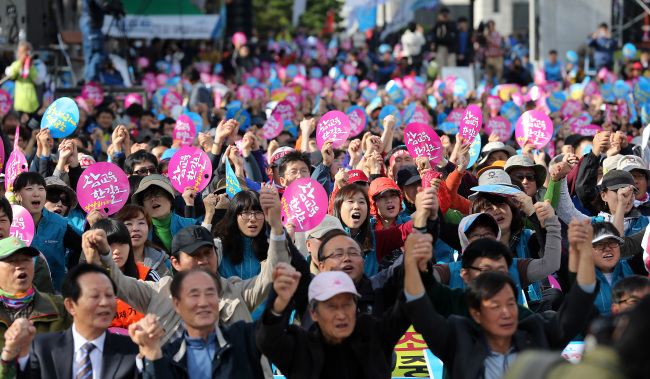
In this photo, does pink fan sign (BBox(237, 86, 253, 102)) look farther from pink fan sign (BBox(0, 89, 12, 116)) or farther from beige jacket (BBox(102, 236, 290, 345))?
beige jacket (BBox(102, 236, 290, 345))

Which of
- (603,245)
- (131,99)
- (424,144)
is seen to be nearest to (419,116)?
(424,144)

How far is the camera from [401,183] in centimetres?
674

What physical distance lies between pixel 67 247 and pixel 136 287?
153 centimetres

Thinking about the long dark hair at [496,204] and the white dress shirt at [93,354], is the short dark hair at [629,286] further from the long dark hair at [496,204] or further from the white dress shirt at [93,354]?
the white dress shirt at [93,354]

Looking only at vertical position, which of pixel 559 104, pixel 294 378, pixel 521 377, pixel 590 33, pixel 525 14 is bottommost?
pixel 294 378

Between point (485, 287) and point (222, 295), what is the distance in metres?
1.37

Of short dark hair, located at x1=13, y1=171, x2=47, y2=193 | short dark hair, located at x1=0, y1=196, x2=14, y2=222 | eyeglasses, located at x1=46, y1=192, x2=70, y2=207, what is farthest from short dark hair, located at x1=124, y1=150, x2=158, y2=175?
short dark hair, located at x1=0, y1=196, x2=14, y2=222

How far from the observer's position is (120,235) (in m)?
5.06

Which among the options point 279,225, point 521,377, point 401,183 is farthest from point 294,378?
point 401,183

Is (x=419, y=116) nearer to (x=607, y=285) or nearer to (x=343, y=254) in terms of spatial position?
(x=607, y=285)

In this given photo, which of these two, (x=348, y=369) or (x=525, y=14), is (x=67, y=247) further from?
(x=525, y=14)

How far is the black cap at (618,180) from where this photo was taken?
20.8 feet

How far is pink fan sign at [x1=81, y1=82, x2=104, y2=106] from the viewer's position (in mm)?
12891

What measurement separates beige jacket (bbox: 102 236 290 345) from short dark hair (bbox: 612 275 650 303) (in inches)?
59.3
